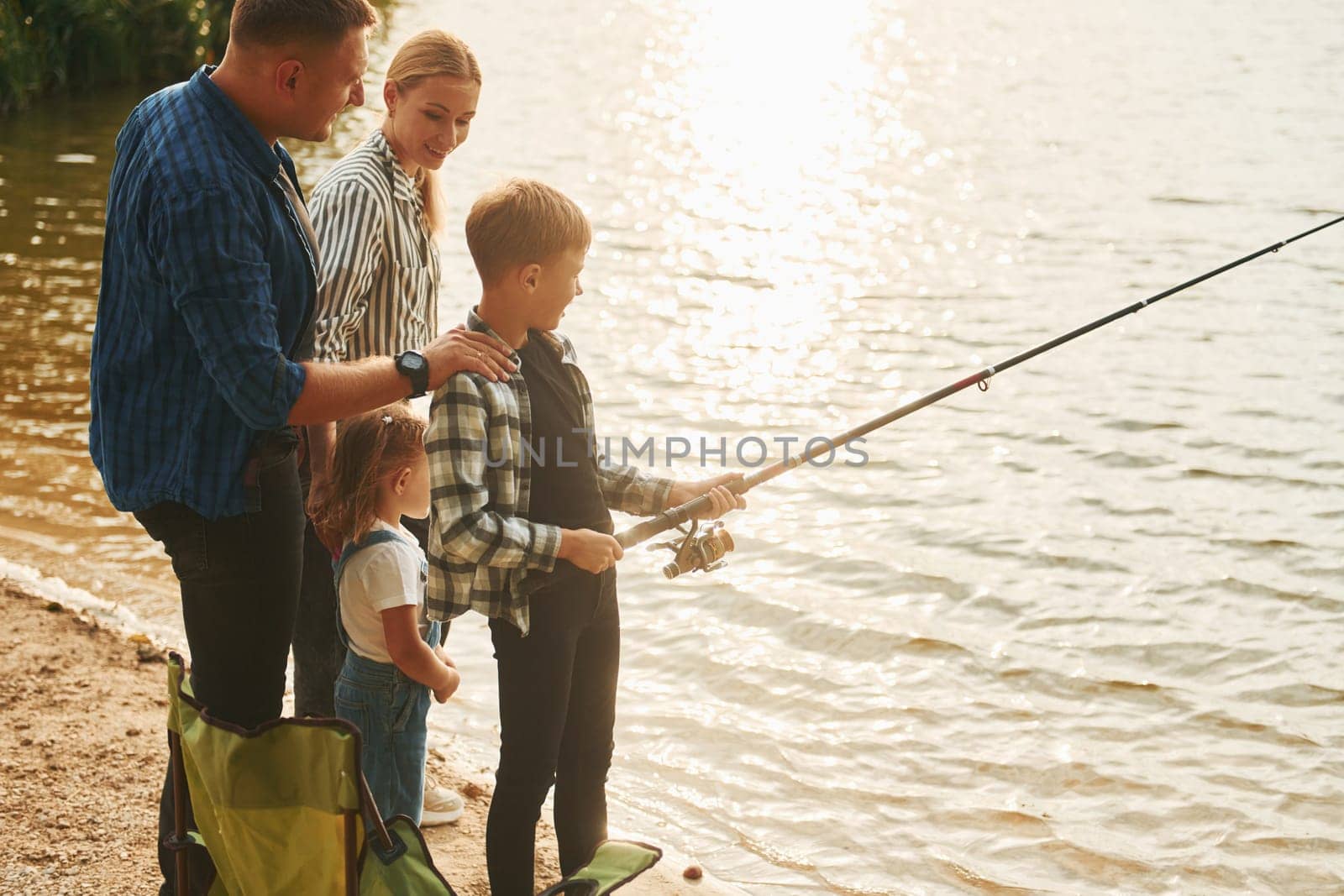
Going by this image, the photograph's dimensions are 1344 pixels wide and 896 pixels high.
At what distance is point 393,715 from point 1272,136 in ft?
41.5

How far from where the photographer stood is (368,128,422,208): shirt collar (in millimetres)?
2703

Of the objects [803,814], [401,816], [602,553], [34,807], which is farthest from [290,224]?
[803,814]

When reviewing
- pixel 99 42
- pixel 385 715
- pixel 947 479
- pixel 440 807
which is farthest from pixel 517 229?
pixel 99 42

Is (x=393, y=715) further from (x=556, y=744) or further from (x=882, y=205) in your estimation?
(x=882, y=205)

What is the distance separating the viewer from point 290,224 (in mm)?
2061

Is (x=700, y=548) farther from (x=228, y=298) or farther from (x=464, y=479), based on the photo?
(x=228, y=298)

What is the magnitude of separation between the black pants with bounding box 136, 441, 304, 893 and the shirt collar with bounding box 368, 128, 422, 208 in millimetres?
750

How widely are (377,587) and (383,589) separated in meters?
0.01

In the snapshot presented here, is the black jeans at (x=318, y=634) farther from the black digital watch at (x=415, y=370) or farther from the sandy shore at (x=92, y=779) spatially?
the black digital watch at (x=415, y=370)

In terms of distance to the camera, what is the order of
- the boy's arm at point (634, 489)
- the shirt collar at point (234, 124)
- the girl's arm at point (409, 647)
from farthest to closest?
the boy's arm at point (634, 489), the girl's arm at point (409, 647), the shirt collar at point (234, 124)

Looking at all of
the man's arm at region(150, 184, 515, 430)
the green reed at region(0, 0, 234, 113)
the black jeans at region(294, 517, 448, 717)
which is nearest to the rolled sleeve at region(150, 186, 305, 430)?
the man's arm at region(150, 184, 515, 430)

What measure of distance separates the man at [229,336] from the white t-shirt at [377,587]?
0.31m

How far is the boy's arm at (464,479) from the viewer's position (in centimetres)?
215

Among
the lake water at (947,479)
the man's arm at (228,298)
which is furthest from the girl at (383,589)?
the lake water at (947,479)
